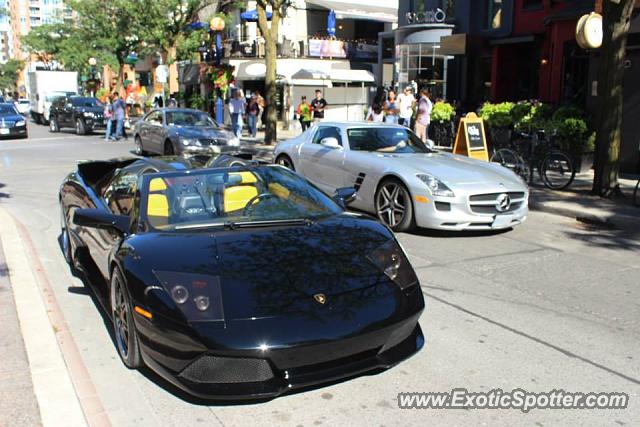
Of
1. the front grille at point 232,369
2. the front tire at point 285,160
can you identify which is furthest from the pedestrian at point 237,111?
the front grille at point 232,369

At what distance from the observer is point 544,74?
19.8 m

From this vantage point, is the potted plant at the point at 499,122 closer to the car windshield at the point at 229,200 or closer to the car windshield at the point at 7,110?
the car windshield at the point at 229,200

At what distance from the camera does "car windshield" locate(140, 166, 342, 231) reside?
172 inches

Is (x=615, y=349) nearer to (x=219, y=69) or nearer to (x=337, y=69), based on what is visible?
(x=219, y=69)

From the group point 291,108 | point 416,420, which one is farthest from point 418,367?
point 291,108

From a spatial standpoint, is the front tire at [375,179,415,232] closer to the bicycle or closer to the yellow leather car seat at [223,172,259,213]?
the yellow leather car seat at [223,172,259,213]

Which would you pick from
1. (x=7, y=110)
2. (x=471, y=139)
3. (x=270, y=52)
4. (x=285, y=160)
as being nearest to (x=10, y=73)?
(x=7, y=110)

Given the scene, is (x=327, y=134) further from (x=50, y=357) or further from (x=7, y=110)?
(x=7, y=110)

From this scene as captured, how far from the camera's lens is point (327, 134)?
9.97 meters

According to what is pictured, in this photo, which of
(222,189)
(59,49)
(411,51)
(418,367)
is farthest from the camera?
(59,49)

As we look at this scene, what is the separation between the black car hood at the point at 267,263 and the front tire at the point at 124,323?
29 centimetres

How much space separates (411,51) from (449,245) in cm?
1992

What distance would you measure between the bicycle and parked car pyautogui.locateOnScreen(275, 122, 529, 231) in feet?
11.7

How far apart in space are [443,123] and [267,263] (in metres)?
16.2
